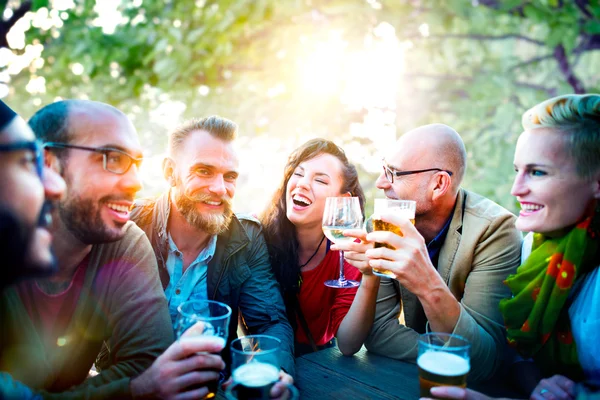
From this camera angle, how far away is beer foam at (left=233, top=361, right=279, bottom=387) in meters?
1.34

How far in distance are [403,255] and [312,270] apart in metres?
1.52

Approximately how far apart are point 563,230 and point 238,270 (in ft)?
5.91

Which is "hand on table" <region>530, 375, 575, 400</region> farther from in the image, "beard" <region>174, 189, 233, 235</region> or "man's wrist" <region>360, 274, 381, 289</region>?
"beard" <region>174, 189, 233, 235</region>

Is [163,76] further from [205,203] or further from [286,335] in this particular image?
[286,335]

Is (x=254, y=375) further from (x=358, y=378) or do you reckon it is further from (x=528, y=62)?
(x=528, y=62)

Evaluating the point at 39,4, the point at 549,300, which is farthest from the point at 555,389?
the point at 39,4

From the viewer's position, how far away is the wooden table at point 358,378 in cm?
174

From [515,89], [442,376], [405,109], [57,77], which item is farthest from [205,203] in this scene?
[57,77]

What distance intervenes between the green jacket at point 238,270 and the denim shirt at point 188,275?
0.03 m

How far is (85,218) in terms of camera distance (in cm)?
170

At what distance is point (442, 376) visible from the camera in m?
1.39

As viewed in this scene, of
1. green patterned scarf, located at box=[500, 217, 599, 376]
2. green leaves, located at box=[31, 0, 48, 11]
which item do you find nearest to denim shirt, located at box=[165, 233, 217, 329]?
green patterned scarf, located at box=[500, 217, 599, 376]

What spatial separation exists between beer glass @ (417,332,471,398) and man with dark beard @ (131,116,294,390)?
1209mm

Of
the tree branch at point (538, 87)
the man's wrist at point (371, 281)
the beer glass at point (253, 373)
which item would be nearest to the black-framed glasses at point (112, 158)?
the beer glass at point (253, 373)
